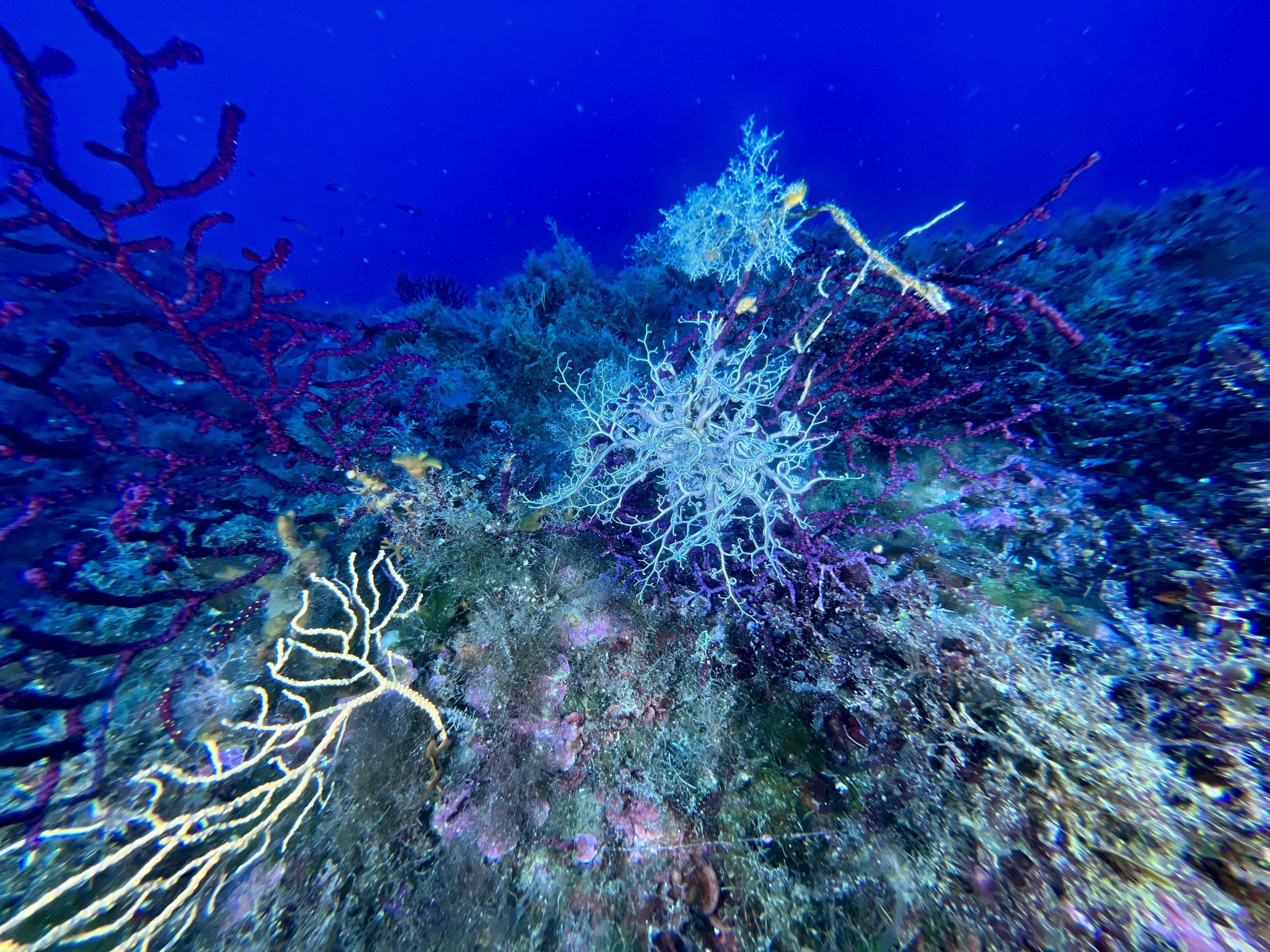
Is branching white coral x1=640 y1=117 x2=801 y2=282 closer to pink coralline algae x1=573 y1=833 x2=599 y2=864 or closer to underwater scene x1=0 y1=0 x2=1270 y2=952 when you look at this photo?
underwater scene x1=0 y1=0 x2=1270 y2=952

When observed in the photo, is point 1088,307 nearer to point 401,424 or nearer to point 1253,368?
point 1253,368

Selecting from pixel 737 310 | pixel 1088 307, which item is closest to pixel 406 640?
pixel 737 310

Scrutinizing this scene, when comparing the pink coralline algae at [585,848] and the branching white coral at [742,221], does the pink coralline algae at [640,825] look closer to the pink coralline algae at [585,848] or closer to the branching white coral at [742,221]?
the pink coralline algae at [585,848]

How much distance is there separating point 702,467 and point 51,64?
18.5 feet

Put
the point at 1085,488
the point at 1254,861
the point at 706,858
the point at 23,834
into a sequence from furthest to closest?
1. the point at 1085,488
2. the point at 23,834
3. the point at 706,858
4. the point at 1254,861

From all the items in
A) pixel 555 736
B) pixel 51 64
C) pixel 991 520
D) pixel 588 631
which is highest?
pixel 51 64

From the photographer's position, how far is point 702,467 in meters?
2.96


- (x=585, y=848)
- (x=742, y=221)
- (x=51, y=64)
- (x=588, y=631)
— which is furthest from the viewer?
(x=742, y=221)

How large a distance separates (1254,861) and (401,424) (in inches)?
240

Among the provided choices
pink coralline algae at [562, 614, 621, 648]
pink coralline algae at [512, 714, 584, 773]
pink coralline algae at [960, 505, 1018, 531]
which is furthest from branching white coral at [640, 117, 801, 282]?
pink coralline algae at [512, 714, 584, 773]

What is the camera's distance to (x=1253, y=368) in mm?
3182

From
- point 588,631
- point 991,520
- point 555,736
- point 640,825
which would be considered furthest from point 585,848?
point 991,520

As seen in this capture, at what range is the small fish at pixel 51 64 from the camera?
3.04 metres

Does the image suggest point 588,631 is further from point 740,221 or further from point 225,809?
point 740,221
